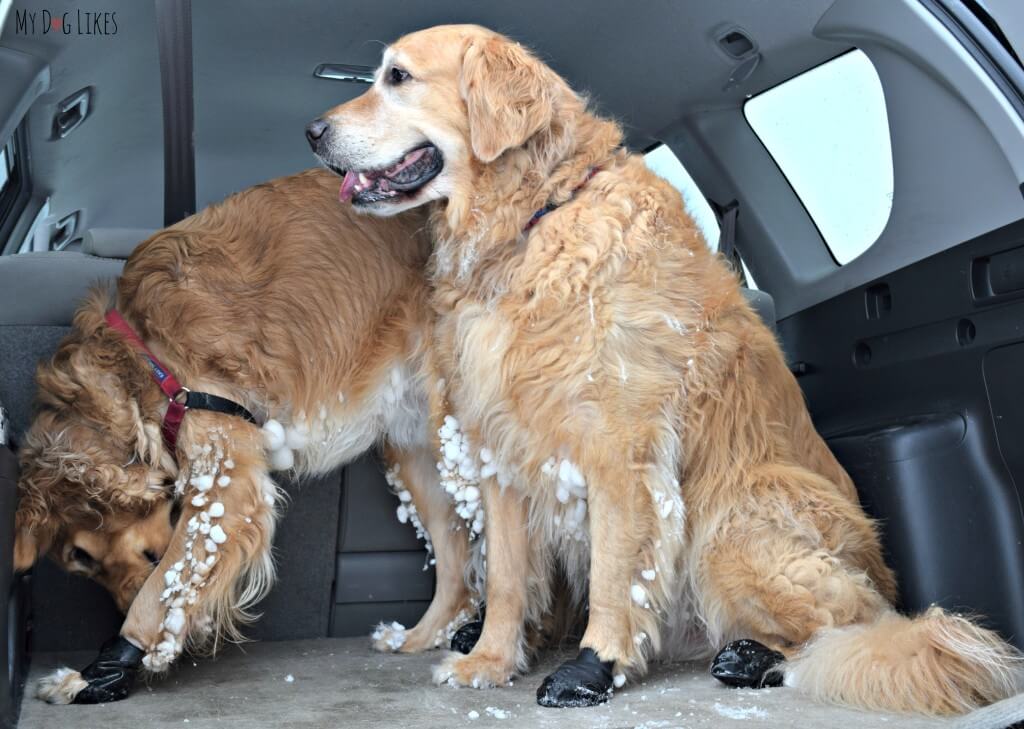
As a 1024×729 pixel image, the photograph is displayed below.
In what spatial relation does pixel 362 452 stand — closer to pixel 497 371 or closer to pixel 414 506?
pixel 414 506

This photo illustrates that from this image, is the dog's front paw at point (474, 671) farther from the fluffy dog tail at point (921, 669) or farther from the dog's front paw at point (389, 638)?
the fluffy dog tail at point (921, 669)

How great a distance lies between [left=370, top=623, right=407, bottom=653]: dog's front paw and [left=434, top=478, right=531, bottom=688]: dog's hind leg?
302 millimetres

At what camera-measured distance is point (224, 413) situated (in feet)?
9.01

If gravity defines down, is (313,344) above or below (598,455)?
above

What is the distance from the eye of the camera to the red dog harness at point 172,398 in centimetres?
269

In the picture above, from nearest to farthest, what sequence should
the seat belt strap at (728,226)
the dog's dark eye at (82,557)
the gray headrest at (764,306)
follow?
the dog's dark eye at (82,557) < the gray headrest at (764,306) < the seat belt strap at (728,226)

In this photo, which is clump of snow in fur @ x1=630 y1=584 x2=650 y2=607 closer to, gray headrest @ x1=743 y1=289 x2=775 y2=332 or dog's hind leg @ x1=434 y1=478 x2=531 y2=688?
dog's hind leg @ x1=434 y1=478 x2=531 y2=688

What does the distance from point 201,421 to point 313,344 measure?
358 mm

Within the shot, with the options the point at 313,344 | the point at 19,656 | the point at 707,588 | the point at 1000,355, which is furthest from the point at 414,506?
the point at 1000,355

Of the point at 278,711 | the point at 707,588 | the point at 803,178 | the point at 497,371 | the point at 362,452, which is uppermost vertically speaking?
the point at 803,178

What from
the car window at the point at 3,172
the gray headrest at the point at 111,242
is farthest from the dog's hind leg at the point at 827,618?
the car window at the point at 3,172

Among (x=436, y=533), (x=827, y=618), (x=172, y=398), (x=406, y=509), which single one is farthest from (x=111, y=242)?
(x=827, y=618)

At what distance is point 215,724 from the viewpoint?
2199 millimetres

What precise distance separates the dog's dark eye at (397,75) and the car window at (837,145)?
1.37m
